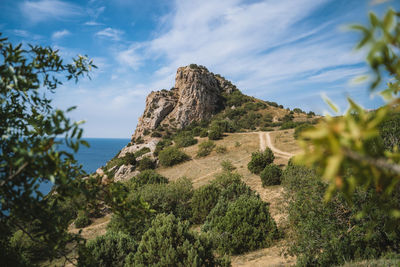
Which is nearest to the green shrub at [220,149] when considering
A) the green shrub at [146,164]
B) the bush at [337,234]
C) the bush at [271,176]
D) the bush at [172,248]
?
the green shrub at [146,164]

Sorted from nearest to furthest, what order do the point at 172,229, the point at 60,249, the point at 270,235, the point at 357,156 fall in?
1. the point at 357,156
2. the point at 60,249
3. the point at 172,229
4. the point at 270,235

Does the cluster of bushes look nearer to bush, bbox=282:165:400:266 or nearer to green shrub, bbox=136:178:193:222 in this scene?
green shrub, bbox=136:178:193:222

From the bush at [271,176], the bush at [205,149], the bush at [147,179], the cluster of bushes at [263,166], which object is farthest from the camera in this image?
the bush at [205,149]

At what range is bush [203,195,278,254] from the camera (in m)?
9.91

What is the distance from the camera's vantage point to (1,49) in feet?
7.24

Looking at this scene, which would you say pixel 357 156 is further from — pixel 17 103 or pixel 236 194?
pixel 236 194

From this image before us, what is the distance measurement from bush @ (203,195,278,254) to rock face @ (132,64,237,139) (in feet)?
133

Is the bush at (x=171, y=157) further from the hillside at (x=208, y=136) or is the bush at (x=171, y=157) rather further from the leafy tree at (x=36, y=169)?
the leafy tree at (x=36, y=169)

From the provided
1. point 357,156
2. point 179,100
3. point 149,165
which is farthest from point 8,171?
point 179,100

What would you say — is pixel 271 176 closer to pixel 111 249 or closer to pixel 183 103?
pixel 111 249

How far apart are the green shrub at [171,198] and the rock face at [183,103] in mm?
33037

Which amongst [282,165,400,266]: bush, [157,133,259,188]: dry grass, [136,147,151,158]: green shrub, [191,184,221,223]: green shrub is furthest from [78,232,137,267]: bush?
[136,147,151,158]: green shrub

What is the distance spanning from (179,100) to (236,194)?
142ft

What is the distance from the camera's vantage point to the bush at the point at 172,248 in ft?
19.7
